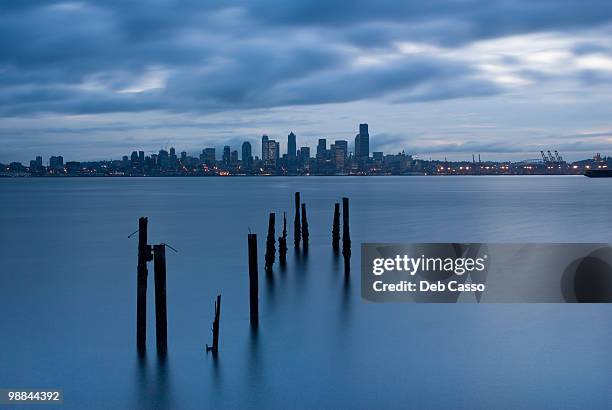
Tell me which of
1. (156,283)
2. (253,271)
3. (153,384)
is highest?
(156,283)

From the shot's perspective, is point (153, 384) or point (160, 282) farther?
point (160, 282)

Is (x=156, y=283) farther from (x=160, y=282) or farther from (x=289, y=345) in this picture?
(x=289, y=345)

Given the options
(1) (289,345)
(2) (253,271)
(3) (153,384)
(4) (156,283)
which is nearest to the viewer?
(3) (153,384)

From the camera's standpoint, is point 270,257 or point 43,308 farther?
point 270,257

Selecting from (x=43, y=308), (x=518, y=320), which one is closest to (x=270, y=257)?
(x=43, y=308)

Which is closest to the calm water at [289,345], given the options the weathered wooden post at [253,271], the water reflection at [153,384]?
the water reflection at [153,384]

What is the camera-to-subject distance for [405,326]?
2020 centimetres

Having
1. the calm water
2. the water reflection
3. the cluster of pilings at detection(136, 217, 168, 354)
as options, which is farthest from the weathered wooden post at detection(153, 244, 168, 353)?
the calm water

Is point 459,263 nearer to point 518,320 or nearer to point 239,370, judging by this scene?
point 518,320

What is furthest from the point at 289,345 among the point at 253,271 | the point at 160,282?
the point at 160,282

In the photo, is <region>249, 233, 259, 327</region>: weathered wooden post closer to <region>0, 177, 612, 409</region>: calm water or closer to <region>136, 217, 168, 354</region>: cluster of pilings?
<region>0, 177, 612, 409</region>: calm water

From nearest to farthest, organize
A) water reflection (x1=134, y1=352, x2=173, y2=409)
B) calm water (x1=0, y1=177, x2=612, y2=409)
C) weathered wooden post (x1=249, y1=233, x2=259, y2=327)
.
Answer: water reflection (x1=134, y1=352, x2=173, y2=409), calm water (x1=0, y1=177, x2=612, y2=409), weathered wooden post (x1=249, y1=233, x2=259, y2=327)

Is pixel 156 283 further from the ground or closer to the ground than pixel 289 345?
further from the ground

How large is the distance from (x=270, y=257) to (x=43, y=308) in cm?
977
